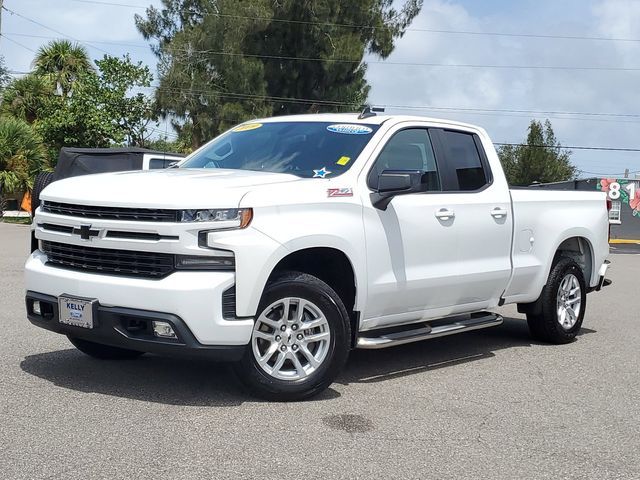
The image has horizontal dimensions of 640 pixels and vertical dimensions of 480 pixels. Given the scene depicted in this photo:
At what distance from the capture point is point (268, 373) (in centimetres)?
562

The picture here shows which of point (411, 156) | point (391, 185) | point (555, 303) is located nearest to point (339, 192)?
point (391, 185)

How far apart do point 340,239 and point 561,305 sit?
3.56 meters

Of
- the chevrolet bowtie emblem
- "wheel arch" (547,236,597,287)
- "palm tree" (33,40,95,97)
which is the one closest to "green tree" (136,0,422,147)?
"palm tree" (33,40,95,97)

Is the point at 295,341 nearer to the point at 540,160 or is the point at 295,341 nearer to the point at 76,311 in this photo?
the point at 76,311

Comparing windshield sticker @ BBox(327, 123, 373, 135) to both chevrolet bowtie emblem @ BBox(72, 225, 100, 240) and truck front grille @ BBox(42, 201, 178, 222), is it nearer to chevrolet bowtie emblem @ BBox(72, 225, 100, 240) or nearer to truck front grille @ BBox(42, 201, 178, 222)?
truck front grille @ BBox(42, 201, 178, 222)

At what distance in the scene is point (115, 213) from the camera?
5379 mm

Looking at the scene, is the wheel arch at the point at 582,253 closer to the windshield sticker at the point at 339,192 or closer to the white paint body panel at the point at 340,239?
the white paint body panel at the point at 340,239

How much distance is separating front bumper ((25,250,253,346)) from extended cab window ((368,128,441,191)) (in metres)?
1.80

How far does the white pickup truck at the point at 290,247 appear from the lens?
5227 mm

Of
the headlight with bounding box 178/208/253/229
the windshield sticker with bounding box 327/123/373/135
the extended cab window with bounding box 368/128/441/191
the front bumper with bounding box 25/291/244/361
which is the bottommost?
the front bumper with bounding box 25/291/244/361

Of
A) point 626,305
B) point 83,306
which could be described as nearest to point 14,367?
point 83,306

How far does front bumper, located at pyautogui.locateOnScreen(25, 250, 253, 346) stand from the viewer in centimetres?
513

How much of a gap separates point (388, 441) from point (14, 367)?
10.1ft

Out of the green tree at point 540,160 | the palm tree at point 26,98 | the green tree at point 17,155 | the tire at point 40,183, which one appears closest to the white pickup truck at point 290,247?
the tire at point 40,183
